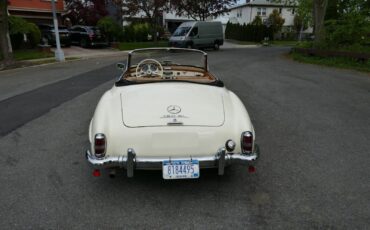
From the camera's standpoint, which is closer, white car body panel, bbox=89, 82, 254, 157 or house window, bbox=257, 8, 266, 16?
→ white car body panel, bbox=89, 82, 254, 157

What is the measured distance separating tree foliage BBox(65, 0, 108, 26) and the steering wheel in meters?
25.8

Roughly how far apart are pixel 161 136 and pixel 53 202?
1208mm

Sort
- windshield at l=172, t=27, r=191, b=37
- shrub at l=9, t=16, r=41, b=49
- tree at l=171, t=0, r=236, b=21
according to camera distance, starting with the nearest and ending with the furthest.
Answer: shrub at l=9, t=16, r=41, b=49, windshield at l=172, t=27, r=191, b=37, tree at l=171, t=0, r=236, b=21

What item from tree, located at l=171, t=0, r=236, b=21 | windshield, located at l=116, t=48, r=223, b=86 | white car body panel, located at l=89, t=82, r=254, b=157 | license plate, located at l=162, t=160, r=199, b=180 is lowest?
license plate, located at l=162, t=160, r=199, b=180

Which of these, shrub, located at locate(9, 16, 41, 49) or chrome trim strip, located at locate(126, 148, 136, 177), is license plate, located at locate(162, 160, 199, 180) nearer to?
chrome trim strip, located at locate(126, 148, 136, 177)

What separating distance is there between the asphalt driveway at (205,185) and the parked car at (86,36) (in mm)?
18249

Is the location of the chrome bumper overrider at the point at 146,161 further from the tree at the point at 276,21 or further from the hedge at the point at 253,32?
the tree at the point at 276,21

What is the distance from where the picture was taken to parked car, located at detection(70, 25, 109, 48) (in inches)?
928

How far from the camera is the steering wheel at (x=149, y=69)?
14.0ft

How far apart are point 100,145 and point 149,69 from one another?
1.55 m

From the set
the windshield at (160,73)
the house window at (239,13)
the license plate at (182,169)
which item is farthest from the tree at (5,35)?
the house window at (239,13)

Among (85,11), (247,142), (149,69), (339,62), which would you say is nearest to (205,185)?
(247,142)

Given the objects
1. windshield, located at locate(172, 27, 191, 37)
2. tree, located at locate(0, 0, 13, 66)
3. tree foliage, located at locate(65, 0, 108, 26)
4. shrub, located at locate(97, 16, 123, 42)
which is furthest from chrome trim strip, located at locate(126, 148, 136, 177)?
tree foliage, located at locate(65, 0, 108, 26)

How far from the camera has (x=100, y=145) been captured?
309cm
